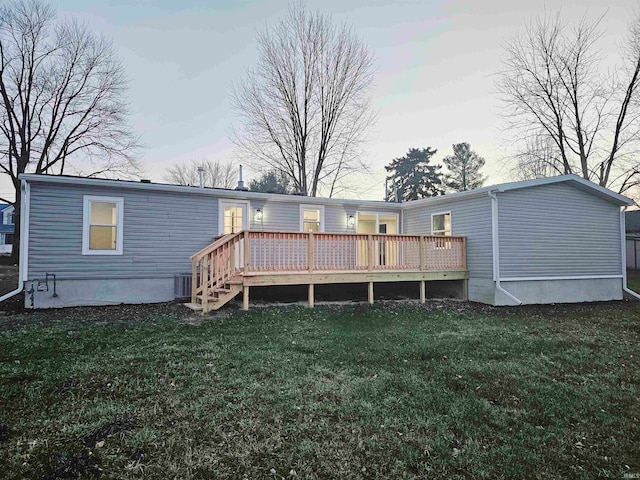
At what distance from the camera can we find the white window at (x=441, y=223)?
11.2 m

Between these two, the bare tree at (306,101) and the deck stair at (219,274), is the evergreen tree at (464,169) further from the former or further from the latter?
the deck stair at (219,274)

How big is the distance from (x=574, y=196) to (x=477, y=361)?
29.1 ft

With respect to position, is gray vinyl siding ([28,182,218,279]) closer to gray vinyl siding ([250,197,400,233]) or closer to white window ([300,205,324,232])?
gray vinyl siding ([250,197,400,233])

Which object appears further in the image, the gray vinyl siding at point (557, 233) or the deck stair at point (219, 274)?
the gray vinyl siding at point (557, 233)

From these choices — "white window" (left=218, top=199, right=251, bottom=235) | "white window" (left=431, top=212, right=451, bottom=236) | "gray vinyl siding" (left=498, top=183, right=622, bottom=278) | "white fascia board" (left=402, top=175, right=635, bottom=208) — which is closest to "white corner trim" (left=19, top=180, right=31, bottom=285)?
"white window" (left=218, top=199, right=251, bottom=235)

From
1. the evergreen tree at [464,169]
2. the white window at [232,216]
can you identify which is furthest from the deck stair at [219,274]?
the evergreen tree at [464,169]

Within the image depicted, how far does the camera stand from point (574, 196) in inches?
428

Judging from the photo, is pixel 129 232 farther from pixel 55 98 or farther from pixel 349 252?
pixel 55 98

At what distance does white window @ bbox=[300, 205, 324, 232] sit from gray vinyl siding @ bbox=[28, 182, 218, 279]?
9.18ft

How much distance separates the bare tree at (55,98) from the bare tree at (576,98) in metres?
21.7

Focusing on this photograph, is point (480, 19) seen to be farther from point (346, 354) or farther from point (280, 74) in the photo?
point (346, 354)

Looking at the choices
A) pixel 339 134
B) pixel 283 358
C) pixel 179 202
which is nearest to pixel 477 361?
pixel 283 358

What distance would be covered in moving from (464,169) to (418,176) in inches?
171

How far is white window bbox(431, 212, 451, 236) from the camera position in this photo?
11.2 meters
